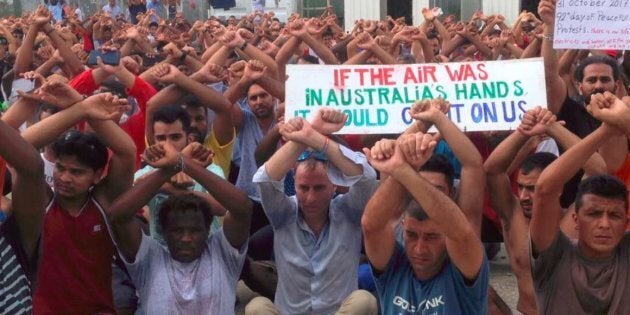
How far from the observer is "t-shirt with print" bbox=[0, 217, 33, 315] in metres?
4.22

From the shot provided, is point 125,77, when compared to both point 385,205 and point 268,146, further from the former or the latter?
point 385,205

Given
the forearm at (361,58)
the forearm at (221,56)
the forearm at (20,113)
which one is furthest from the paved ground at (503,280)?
the forearm at (20,113)

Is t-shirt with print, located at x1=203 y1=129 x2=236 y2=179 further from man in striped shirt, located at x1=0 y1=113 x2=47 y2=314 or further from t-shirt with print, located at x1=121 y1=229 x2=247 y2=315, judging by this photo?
man in striped shirt, located at x1=0 y1=113 x2=47 y2=314

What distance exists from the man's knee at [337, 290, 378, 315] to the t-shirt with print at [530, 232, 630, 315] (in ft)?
3.01

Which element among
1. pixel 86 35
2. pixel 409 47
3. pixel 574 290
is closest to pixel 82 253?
pixel 574 290

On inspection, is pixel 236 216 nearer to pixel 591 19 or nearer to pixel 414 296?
pixel 414 296

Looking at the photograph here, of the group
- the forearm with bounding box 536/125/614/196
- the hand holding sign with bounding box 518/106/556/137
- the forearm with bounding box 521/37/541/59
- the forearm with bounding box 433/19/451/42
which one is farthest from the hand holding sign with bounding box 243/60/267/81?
the forearm with bounding box 433/19/451/42

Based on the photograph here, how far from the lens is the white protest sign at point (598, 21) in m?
6.69

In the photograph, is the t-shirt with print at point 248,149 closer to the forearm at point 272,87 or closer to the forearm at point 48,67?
the forearm at point 272,87

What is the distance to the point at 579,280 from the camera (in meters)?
4.40

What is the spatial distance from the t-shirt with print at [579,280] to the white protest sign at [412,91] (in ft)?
4.75

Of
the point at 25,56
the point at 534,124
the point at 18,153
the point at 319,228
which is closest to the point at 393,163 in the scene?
the point at 534,124

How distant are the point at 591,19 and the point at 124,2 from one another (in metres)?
20.5

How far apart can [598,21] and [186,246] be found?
3.24 m
